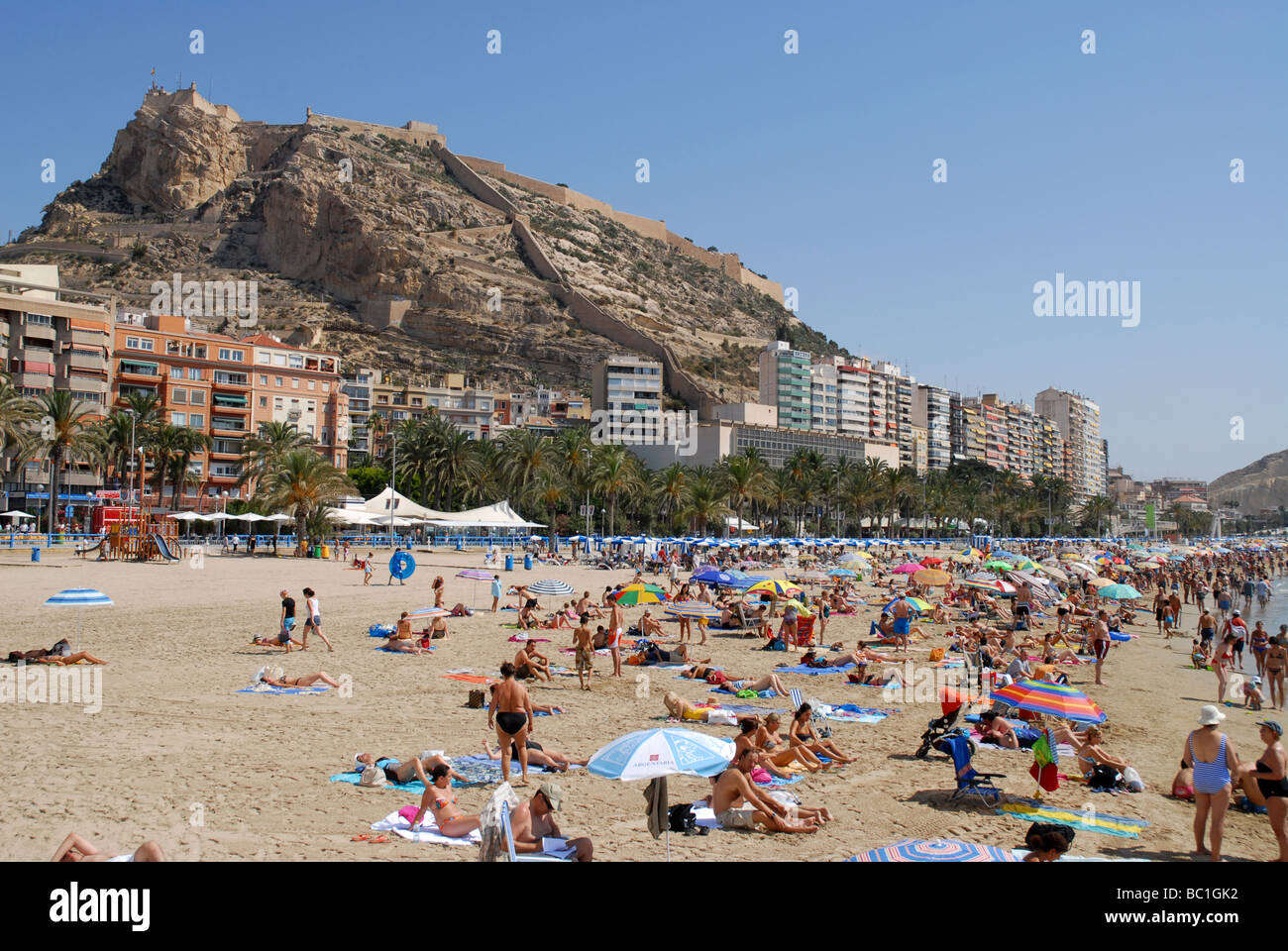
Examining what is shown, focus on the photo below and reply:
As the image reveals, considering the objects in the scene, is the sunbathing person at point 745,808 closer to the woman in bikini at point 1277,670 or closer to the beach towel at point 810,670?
the beach towel at point 810,670

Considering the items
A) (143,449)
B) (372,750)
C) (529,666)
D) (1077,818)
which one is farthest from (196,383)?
(1077,818)

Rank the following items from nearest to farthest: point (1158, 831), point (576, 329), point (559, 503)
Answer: point (1158, 831), point (559, 503), point (576, 329)

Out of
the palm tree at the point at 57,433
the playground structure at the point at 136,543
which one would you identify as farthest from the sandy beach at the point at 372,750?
the palm tree at the point at 57,433

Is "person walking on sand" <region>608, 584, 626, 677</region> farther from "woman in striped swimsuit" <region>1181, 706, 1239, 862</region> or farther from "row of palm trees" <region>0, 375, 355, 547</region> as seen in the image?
"row of palm trees" <region>0, 375, 355, 547</region>

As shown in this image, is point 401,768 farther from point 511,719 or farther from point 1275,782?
point 1275,782
